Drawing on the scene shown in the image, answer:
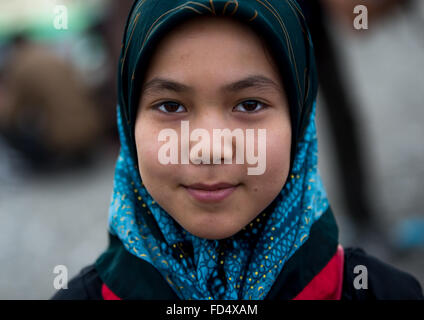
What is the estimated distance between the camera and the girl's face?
1.14m

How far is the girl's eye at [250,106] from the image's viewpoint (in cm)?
119

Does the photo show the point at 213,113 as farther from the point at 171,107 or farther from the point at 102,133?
the point at 102,133

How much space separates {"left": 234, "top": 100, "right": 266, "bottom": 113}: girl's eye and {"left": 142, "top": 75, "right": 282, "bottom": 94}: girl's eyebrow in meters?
0.04

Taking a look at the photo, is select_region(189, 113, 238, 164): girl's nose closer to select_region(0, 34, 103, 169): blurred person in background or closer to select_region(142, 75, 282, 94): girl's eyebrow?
select_region(142, 75, 282, 94): girl's eyebrow

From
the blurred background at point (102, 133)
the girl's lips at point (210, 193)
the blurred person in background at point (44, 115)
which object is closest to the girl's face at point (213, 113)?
the girl's lips at point (210, 193)

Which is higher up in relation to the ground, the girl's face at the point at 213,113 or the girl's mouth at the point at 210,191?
the girl's face at the point at 213,113

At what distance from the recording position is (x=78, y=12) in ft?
23.9

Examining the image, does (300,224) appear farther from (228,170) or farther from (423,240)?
(423,240)

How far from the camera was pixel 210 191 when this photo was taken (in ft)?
3.81

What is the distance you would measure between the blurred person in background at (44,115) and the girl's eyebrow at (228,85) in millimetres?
4621

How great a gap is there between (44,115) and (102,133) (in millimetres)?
786

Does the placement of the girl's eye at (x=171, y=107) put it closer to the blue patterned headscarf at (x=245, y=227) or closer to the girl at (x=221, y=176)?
the girl at (x=221, y=176)

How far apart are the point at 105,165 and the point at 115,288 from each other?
4558 mm
